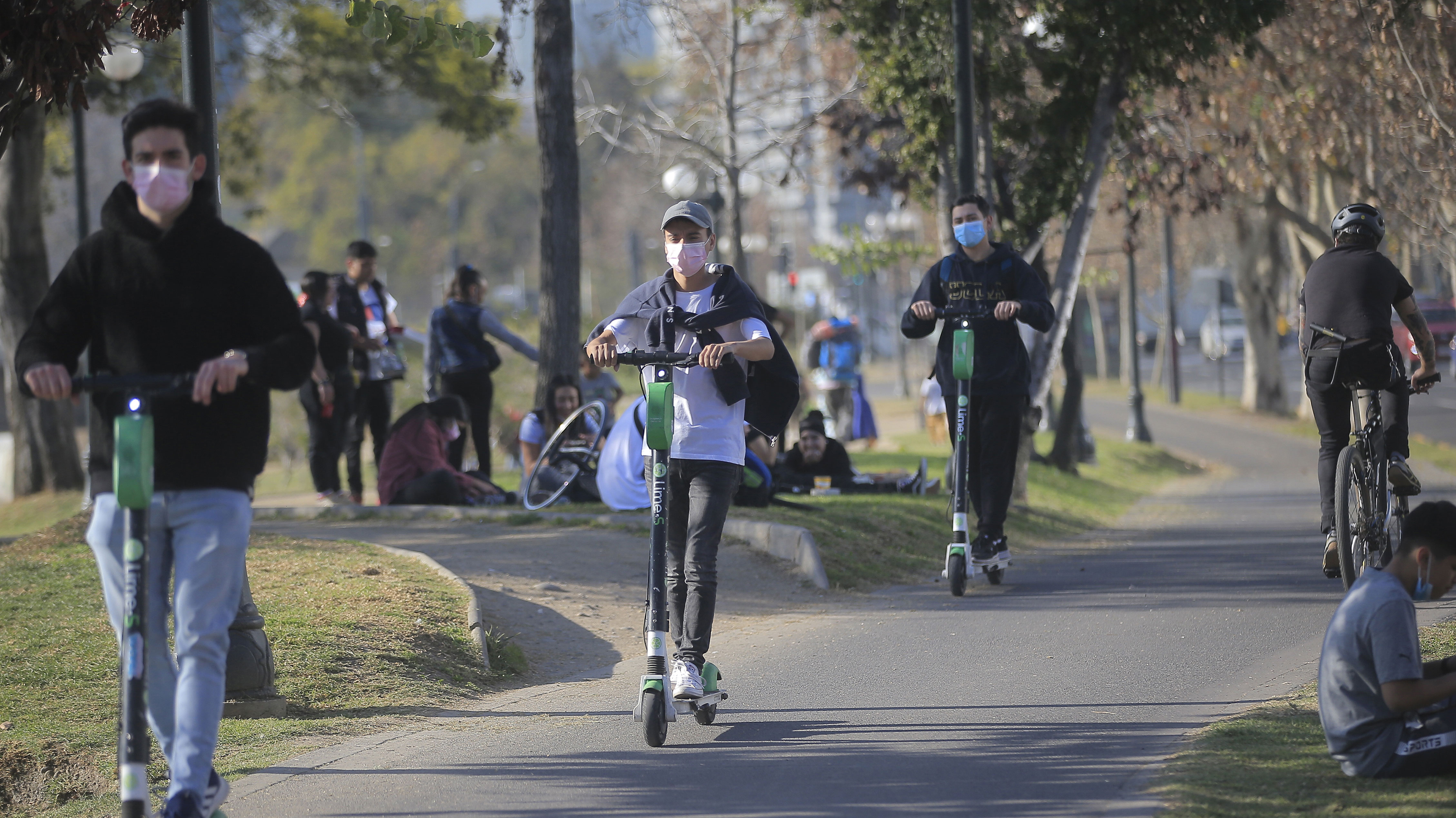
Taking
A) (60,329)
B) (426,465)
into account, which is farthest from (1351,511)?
(426,465)

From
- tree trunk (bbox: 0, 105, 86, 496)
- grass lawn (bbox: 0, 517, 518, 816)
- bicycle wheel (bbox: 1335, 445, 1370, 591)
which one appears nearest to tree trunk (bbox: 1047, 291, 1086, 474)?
bicycle wheel (bbox: 1335, 445, 1370, 591)

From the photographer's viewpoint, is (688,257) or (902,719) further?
(902,719)

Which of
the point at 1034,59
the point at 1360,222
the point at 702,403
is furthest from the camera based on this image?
the point at 1034,59

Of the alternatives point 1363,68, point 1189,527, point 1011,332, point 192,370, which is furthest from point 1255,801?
point 1363,68

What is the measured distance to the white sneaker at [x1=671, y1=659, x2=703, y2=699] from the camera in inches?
228

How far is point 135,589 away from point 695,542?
7.49 ft

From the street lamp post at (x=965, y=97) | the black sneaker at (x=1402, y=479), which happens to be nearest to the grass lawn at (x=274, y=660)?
the black sneaker at (x=1402, y=479)

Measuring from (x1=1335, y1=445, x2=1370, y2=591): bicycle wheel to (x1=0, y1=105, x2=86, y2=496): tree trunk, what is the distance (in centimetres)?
1489

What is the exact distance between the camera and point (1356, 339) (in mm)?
7836

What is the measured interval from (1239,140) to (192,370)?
2049cm

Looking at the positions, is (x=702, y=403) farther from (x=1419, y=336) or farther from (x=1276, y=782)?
(x=1419, y=336)

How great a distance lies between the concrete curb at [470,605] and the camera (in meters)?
7.61

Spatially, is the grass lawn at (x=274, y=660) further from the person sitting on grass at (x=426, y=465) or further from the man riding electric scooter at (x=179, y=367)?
the person sitting on grass at (x=426, y=465)

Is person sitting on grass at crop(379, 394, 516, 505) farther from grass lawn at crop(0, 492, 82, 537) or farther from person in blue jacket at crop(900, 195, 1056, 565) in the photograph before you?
grass lawn at crop(0, 492, 82, 537)
